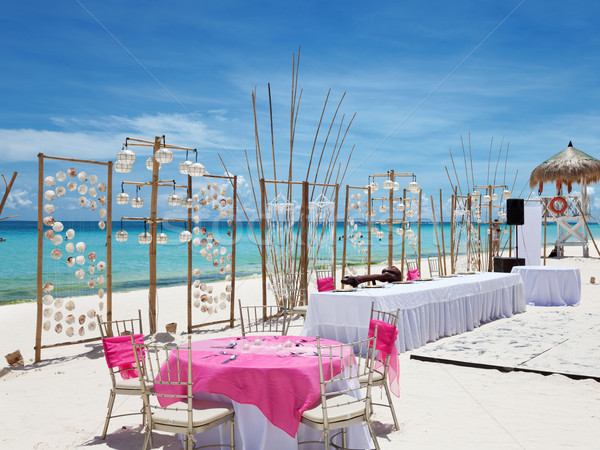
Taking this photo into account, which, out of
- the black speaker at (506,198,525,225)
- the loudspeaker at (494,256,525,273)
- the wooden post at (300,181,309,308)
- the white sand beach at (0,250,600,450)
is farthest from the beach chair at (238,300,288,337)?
the black speaker at (506,198,525,225)

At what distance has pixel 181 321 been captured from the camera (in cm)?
818

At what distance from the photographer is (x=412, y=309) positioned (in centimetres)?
589

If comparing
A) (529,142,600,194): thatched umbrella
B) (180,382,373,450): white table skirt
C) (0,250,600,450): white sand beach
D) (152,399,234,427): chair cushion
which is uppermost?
(529,142,600,194): thatched umbrella

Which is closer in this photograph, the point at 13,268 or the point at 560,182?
the point at 560,182

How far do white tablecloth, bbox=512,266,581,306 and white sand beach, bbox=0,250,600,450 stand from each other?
2390 mm

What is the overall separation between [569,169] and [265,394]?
17.7 meters

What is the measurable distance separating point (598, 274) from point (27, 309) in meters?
13.9

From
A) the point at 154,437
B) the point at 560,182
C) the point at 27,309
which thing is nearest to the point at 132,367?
the point at 154,437

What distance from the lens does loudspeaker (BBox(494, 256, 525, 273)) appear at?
10258 millimetres

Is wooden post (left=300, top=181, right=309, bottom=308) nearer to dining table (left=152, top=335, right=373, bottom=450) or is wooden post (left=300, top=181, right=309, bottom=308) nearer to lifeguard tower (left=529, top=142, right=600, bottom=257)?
dining table (left=152, top=335, right=373, bottom=450)

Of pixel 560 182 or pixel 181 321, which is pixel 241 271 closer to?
pixel 560 182

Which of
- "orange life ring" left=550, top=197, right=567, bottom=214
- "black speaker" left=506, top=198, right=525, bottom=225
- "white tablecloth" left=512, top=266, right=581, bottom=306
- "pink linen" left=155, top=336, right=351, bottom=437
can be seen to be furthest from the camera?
"orange life ring" left=550, top=197, right=567, bottom=214

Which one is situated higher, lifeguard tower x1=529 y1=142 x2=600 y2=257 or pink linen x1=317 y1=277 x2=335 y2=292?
lifeguard tower x1=529 y1=142 x2=600 y2=257

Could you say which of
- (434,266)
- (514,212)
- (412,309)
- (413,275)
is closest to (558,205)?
(514,212)
